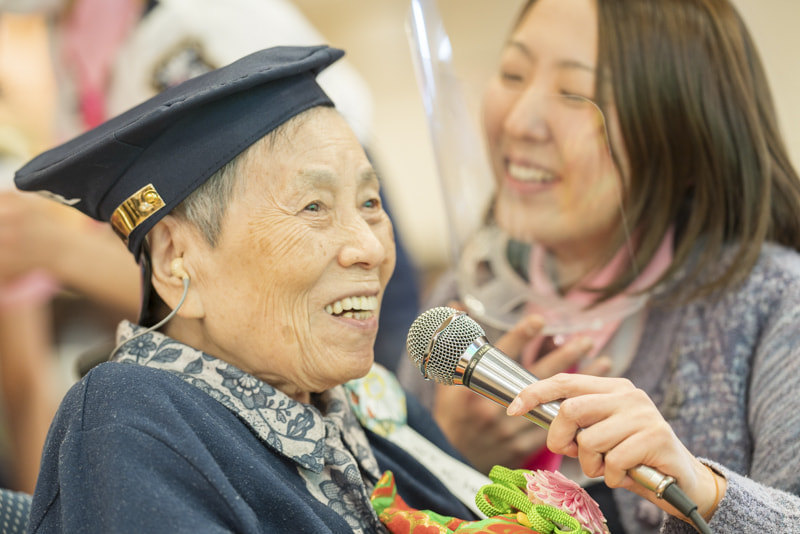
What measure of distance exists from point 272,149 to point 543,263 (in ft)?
2.82

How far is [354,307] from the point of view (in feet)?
4.17

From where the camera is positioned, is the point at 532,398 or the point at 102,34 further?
the point at 102,34

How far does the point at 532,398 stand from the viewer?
41.6 inches

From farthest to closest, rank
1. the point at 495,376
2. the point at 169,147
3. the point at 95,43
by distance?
the point at 95,43 < the point at 169,147 < the point at 495,376

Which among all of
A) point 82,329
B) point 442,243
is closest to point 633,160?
point 82,329

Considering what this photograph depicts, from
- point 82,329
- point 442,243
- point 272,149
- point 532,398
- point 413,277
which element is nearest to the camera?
point 532,398

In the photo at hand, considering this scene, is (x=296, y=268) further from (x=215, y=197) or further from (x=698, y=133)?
(x=698, y=133)

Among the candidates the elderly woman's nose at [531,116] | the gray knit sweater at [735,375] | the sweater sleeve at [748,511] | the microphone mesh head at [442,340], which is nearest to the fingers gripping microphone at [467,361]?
the microphone mesh head at [442,340]

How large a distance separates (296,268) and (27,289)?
1600 millimetres

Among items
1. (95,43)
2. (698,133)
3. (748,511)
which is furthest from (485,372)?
(95,43)

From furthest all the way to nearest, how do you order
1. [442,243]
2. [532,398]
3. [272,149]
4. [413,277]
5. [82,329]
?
[442,243] < [82,329] < [413,277] < [272,149] < [532,398]

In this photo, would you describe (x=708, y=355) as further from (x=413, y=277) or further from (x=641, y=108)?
(x=413, y=277)

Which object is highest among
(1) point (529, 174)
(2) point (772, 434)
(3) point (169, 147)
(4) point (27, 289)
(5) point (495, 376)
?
(3) point (169, 147)

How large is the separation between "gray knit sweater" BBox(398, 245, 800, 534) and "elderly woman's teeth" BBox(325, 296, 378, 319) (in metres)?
0.71
